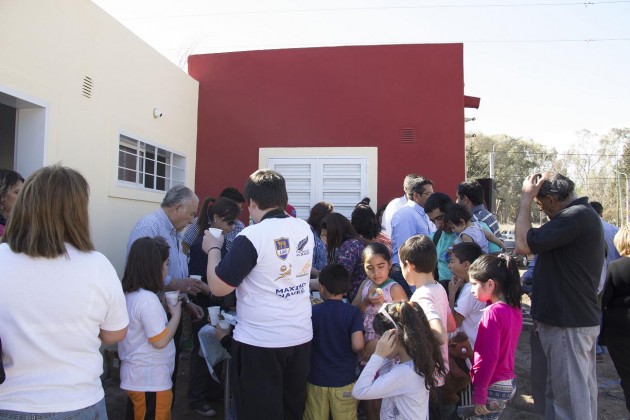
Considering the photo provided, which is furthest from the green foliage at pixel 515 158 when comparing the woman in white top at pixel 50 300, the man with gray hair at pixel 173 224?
the woman in white top at pixel 50 300

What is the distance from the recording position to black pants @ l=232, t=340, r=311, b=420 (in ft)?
8.18

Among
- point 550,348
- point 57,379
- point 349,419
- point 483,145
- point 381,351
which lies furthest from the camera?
point 483,145

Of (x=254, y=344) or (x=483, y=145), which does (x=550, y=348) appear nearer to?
(x=254, y=344)

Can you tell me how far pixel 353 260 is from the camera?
3.70m

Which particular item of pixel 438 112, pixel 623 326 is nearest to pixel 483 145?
pixel 438 112

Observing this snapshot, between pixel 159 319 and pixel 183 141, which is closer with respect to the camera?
pixel 159 319

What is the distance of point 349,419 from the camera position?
9.43 feet

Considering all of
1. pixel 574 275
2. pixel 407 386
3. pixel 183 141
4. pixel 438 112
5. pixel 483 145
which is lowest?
pixel 407 386

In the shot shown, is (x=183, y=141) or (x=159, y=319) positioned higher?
(x=183, y=141)

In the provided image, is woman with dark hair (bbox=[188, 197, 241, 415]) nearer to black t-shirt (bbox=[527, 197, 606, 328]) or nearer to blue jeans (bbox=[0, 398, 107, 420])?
blue jeans (bbox=[0, 398, 107, 420])

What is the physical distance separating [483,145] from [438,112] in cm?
A: 3833

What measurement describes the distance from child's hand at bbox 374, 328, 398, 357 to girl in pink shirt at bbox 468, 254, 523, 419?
0.76m

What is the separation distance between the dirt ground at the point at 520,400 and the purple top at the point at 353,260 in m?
1.69

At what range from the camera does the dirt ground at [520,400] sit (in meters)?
4.05
